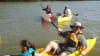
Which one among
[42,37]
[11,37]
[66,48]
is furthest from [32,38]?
[66,48]

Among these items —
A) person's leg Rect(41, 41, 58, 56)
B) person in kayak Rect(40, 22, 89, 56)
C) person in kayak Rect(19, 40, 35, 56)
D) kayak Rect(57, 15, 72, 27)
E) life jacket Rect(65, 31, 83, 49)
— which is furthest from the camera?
kayak Rect(57, 15, 72, 27)

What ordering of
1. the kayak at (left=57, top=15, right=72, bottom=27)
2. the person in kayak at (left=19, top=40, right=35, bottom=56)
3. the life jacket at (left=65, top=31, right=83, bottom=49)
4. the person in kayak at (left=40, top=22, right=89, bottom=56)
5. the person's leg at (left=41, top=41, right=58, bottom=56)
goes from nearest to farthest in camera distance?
the person in kayak at (left=19, top=40, right=35, bottom=56) < the person's leg at (left=41, top=41, right=58, bottom=56) < the person in kayak at (left=40, top=22, right=89, bottom=56) < the life jacket at (left=65, top=31, right=83, bottom=49) < the kayak at (left=57, top=15, right=72, bottom=27)

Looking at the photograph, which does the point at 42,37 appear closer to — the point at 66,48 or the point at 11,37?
the point at 11,37

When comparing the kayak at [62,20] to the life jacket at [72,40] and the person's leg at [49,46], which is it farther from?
the person's leg at [49,46]

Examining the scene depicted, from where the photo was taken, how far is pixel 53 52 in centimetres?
413

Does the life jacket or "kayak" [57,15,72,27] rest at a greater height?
the life jacket

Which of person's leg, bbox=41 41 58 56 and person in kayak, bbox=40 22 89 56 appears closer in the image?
person's leg, bbox=41 41 58 56

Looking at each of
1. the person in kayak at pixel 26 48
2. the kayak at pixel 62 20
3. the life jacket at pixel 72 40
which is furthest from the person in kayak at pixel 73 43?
the kayak at pixel 62 20

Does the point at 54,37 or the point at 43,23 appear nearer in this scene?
the point at 54,37

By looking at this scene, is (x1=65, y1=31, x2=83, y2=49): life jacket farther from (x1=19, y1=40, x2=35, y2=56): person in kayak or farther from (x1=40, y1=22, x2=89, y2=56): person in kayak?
(x1=19, y1=40, x2=35, y2=56): person in kayak

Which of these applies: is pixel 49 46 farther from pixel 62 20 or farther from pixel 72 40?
pixel 62 20

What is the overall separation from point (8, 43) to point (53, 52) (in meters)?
2.96

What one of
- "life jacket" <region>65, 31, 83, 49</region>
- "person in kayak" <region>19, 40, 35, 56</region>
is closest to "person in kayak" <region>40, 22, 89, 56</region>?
"life jacket" <region>65, 31, 83, 49</region>

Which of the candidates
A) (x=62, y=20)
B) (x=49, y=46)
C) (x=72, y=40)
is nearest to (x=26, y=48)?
(x=49, y=46)
